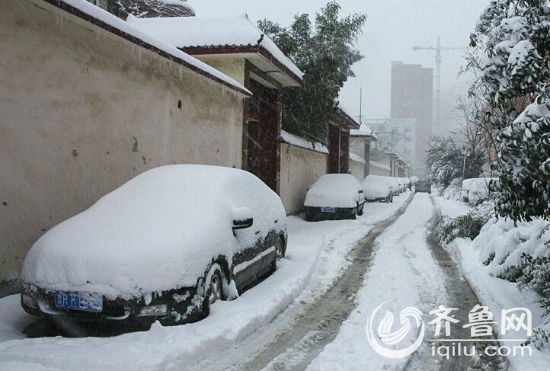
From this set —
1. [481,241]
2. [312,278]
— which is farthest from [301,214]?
[312,278]

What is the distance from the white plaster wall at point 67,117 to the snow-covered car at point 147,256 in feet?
3.30

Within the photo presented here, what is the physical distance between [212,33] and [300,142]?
6566 millimetres

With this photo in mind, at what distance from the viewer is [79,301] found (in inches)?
163

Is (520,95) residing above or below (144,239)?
above

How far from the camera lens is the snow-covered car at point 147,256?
13.6ft

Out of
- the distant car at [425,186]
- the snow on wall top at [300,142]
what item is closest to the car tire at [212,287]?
the snow on wall top at [300,142]

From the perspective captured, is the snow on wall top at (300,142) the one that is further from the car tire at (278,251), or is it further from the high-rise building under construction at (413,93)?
the high-rise building under construction at (413,93)

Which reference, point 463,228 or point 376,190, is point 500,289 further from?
point 376,190

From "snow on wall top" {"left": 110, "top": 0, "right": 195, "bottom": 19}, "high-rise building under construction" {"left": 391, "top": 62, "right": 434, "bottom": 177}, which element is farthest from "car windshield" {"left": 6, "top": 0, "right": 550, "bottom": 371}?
"high-rise building under construction" {"left": 391, "top": 62, "right": 434, "bottom": 177}

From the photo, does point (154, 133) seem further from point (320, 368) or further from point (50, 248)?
point (320, 368)

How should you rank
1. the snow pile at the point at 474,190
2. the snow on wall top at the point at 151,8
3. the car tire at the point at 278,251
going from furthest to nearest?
the snow pile at the point at 474,190
the snow on wall top at the point at 151,8
the car tire at the point at 278,251

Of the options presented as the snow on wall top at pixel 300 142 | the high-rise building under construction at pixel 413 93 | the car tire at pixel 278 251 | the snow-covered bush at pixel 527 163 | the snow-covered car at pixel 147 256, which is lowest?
the car tire at pixel 278 251

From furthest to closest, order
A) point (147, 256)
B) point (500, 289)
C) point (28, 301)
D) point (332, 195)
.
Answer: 1. point (332, 195)
2. point (500, 289)
3. point (28, 301)
4. point (147, 256)

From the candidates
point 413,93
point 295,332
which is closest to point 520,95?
point 295,332
